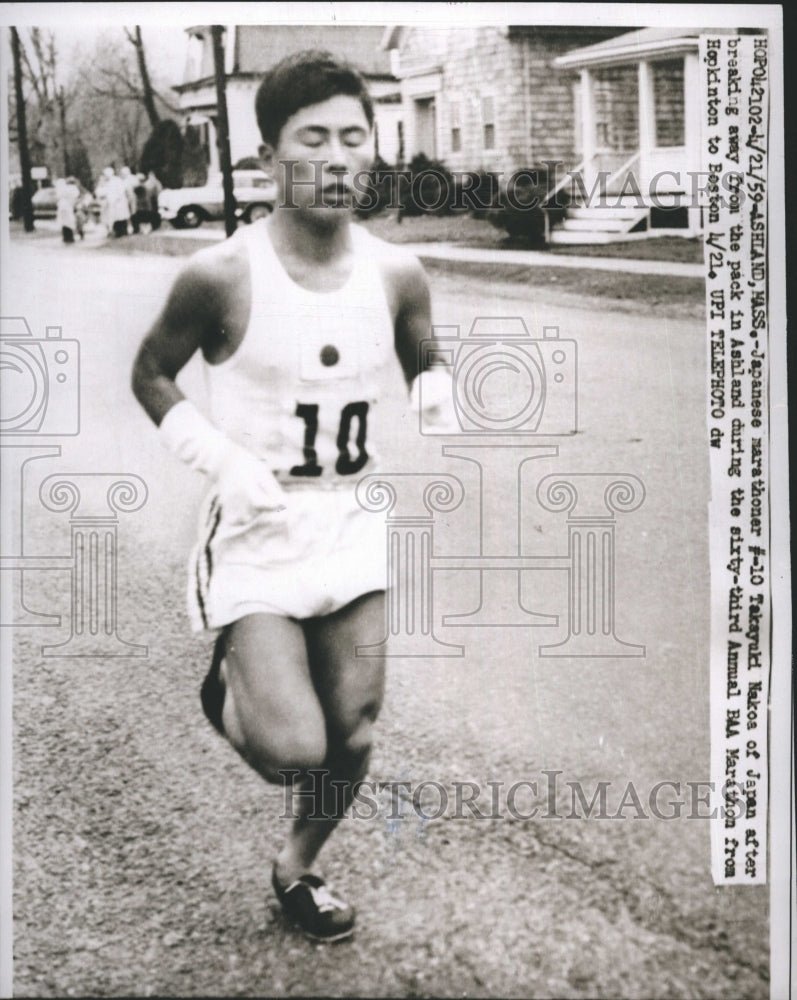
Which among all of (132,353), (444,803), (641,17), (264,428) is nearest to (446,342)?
(264,428)

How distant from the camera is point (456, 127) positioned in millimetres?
2158

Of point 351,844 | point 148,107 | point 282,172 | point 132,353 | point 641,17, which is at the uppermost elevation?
point 641,17

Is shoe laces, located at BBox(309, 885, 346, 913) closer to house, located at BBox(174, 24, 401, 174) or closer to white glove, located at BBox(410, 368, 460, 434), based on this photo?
white glove, located at BBox(410, 368, 460, 434)

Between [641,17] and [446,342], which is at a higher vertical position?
[641,17]

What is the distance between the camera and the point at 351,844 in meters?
2.12

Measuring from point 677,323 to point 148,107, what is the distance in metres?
1.07

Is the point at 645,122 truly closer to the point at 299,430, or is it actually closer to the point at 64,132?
the point at 299,430

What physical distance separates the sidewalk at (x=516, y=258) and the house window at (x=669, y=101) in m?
0.23

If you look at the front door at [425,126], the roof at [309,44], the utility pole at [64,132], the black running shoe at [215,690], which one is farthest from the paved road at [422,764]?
the roof at [309,44]

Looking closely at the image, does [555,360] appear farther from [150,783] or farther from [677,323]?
[150,783]

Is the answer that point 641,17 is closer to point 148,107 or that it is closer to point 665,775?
point 148,107

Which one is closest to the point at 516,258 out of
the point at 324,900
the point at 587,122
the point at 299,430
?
the point at 587,122

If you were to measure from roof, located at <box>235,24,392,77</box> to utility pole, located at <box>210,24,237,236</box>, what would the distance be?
0.03 meters

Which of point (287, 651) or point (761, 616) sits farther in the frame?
point (761, 616)
